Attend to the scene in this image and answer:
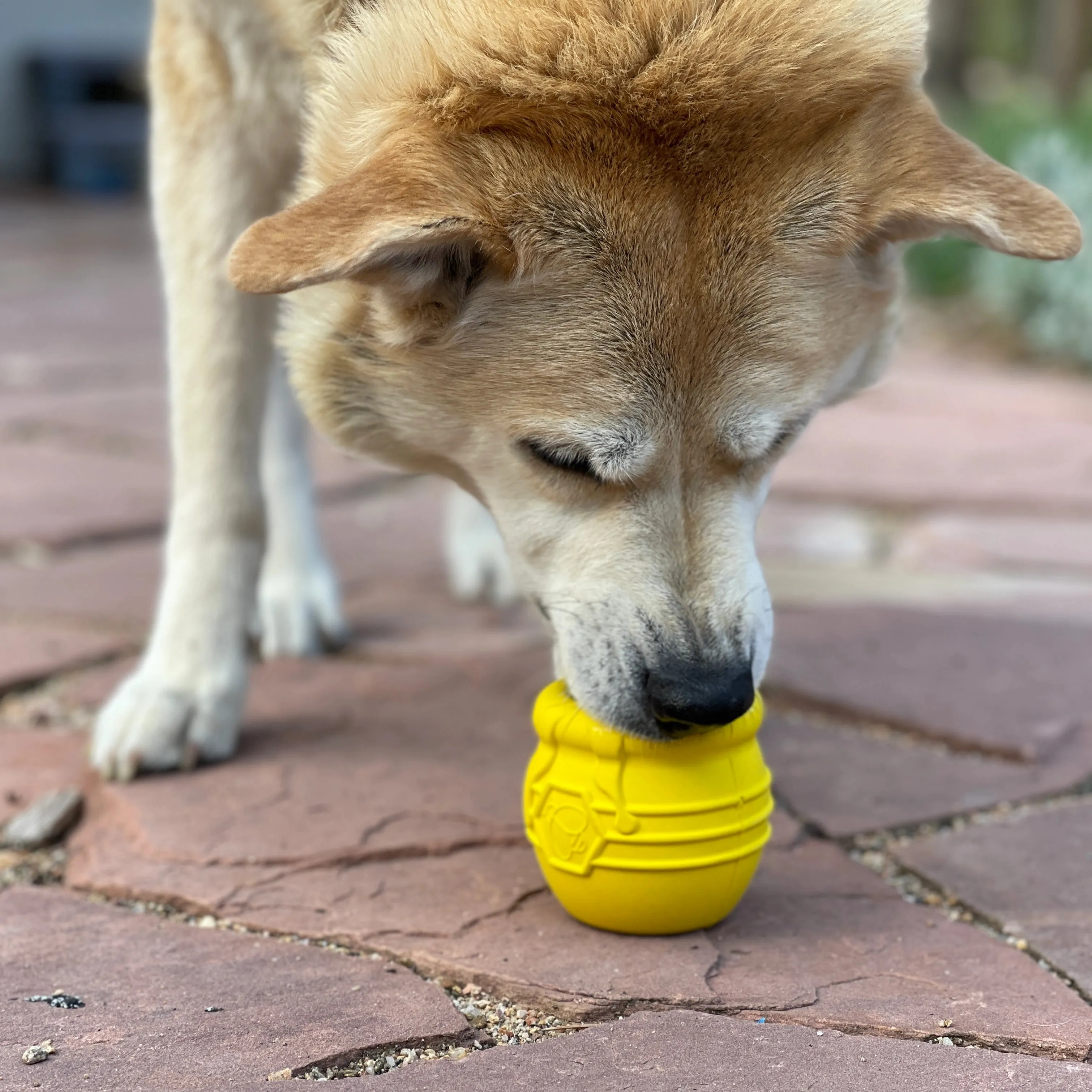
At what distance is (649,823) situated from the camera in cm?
186

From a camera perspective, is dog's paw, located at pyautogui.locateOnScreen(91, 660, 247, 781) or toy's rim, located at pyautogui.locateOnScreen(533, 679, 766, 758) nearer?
toy's rim, located at pyautogui.locateOnScreen(533, 679, 766, 758)

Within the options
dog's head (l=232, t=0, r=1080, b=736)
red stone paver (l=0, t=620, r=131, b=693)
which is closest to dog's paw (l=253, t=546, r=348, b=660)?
red stone paver (l=0, t=620, r=131, b=693)

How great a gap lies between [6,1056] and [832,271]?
150 cm

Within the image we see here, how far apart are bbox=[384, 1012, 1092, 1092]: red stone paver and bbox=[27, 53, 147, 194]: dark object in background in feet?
44.1

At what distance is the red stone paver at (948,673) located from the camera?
270cm

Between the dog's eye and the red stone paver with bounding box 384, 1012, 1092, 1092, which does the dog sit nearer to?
the dog's eye

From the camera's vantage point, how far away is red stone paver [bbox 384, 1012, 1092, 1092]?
157 centimetres

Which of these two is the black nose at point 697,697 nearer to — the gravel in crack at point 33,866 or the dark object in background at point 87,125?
the gravel in crack at point 33,866

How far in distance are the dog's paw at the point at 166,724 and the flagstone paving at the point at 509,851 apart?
0.05 metres

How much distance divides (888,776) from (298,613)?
1.27m

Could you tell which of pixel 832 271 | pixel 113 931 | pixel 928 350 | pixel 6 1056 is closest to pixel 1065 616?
pixel 832 271

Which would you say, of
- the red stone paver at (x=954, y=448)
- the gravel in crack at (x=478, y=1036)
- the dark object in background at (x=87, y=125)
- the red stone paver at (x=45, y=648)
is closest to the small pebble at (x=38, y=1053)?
the gravel in crack at (x=478, y=1036)

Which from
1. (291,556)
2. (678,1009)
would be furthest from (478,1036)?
(291,556)

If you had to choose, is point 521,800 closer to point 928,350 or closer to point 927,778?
point 927,778
